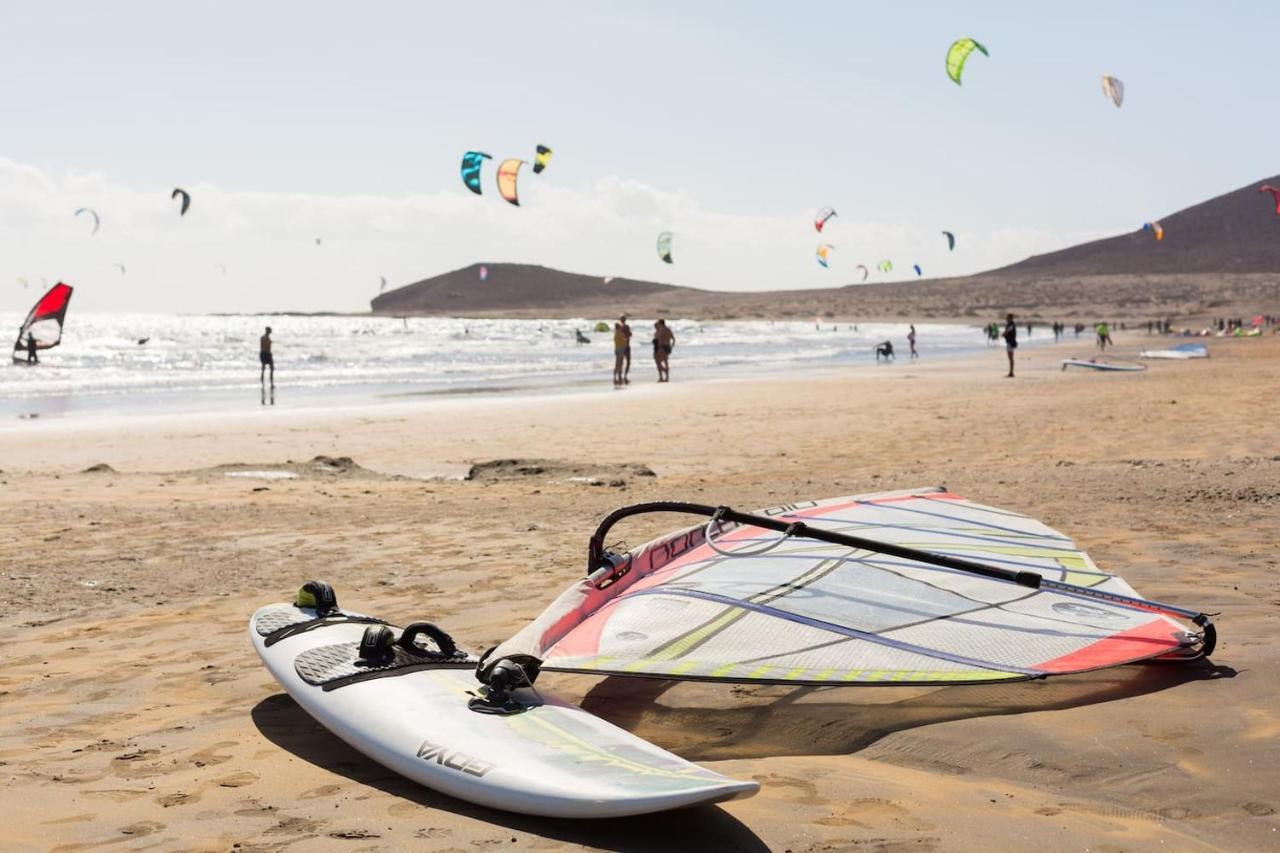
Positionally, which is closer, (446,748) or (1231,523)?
(446,748)

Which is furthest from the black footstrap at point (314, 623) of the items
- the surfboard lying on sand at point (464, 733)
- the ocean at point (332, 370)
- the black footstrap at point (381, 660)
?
the ocean at point (332, 370)

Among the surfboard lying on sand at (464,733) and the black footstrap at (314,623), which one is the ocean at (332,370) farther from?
the surfboard lying on sand at (464,733)

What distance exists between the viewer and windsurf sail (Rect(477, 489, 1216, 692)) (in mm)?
3053

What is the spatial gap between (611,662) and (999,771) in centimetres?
100

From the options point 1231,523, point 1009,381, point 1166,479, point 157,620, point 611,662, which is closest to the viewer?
point 611,662

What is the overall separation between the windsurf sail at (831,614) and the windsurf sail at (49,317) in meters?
7.64

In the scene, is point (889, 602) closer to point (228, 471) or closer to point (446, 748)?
point (446, 748)

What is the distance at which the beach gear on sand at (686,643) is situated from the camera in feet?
8.61

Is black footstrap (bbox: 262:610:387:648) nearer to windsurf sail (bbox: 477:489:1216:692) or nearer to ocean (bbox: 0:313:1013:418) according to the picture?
windsurf sail (bbox: 477:489:1216:692)

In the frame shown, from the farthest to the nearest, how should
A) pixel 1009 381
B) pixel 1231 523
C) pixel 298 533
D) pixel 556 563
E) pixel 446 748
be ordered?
pixel 1009 381 < pixel 298 533 < pixel 1231 523 < pixel 556 563 < pixel 446 748

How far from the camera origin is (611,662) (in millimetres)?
3053

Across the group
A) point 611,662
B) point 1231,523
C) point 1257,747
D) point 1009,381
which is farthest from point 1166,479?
point 1009,381

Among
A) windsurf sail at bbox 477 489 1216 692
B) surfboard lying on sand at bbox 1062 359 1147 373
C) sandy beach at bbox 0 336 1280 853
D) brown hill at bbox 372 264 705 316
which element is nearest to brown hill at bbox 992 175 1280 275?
brown hill at bbox 372 264 705 316

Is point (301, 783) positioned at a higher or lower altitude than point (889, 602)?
lower
